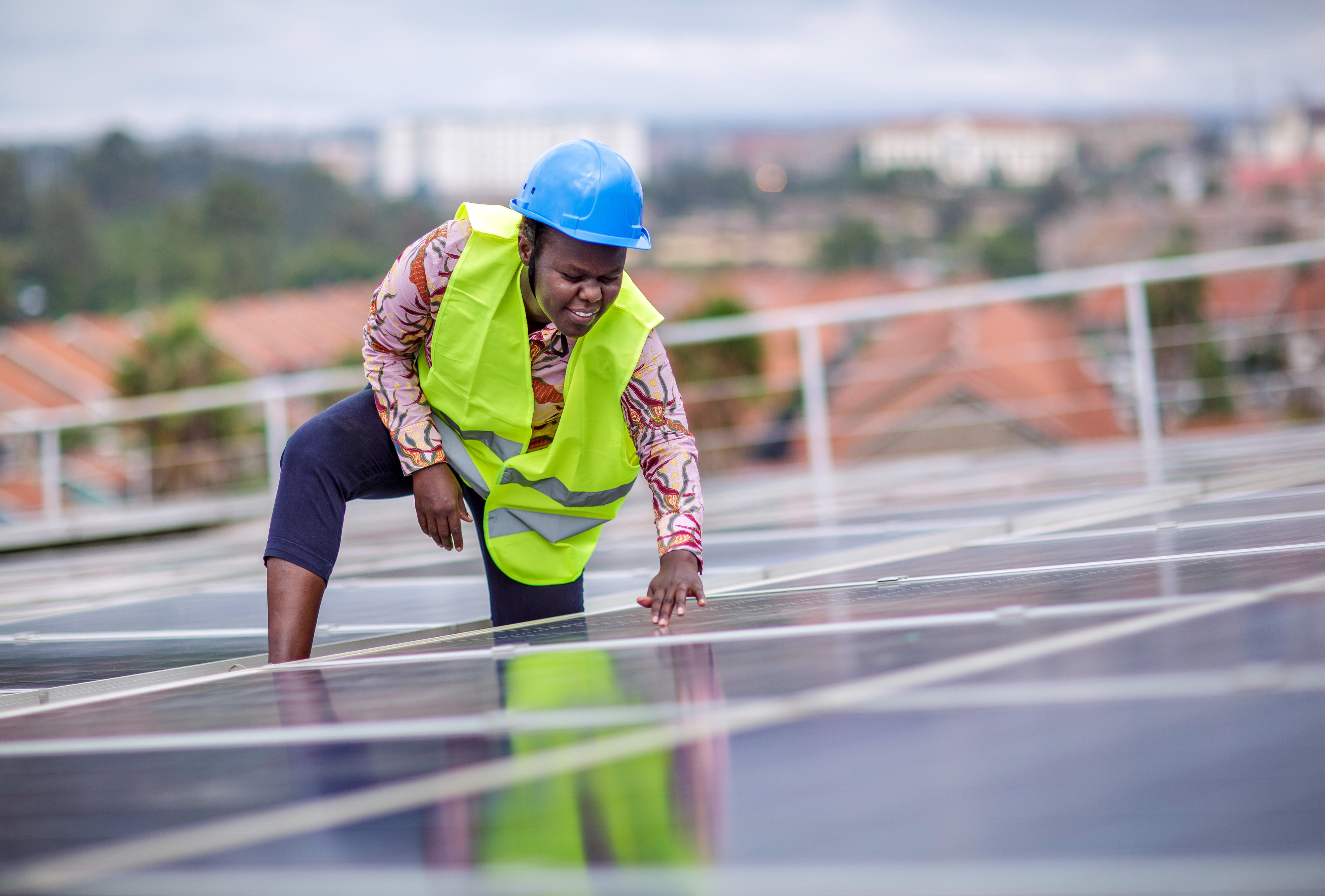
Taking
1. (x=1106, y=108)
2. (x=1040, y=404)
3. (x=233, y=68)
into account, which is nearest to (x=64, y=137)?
(x=233, y=68)

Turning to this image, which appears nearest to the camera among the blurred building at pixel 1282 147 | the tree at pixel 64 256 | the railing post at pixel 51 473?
the railing post at pixel 51 473

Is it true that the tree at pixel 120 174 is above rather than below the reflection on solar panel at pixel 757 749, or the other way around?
above

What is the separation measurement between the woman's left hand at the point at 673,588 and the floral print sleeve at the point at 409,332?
55 centimetres

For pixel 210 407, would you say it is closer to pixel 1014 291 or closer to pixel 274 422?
pixel 274 422

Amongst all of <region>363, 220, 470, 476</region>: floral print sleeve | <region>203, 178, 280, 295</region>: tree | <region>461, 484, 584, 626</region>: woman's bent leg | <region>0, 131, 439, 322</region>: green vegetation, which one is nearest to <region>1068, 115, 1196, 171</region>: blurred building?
<region>0, 131, 439, 322</region>: green vegetation

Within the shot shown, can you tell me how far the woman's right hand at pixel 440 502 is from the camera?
2449mm

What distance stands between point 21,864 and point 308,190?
8450cm

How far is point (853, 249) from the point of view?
87562mm

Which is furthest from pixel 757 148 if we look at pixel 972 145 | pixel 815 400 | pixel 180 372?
pixel 815 400

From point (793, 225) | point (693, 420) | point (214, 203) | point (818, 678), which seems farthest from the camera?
point (793, 225)

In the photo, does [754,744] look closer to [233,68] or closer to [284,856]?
[284,856]

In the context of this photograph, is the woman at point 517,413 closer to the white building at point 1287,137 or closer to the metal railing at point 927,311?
the metal railing at point 927,311

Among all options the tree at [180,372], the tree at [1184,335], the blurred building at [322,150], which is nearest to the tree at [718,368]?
the tree at [180,372]

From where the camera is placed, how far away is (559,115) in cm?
12594
